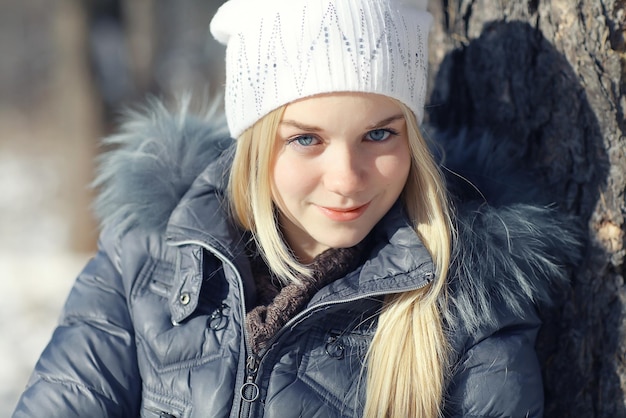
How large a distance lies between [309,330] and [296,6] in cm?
85

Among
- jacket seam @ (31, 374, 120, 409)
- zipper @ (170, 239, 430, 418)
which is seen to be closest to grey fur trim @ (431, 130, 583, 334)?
zipper @ (170, 239, 430, 418)

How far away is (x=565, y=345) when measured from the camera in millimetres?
2250

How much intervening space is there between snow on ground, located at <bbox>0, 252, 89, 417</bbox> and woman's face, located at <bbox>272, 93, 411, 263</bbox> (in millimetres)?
2497

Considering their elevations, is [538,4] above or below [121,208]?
above

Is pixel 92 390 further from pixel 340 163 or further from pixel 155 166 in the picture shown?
pixel 340 163

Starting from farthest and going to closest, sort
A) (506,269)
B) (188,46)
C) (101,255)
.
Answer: (188,46)
(101,255)
(506,269)

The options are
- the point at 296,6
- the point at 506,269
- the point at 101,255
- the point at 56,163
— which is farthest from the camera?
the point at 56,163

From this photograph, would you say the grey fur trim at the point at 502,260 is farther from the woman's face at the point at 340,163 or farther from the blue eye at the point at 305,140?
the blue eye at the point at 305,140

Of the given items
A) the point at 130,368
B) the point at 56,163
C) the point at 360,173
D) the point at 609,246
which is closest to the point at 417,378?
the point at 360,173

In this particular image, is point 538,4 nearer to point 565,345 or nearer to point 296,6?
point 296,6

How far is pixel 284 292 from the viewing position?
2066mm

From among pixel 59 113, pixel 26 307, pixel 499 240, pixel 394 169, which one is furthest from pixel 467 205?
pixel 59 113

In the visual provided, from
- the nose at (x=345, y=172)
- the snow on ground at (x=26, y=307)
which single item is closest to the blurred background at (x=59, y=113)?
the snow on ground at (x=26, y=307)

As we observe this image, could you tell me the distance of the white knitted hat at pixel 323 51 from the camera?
1853 mm
